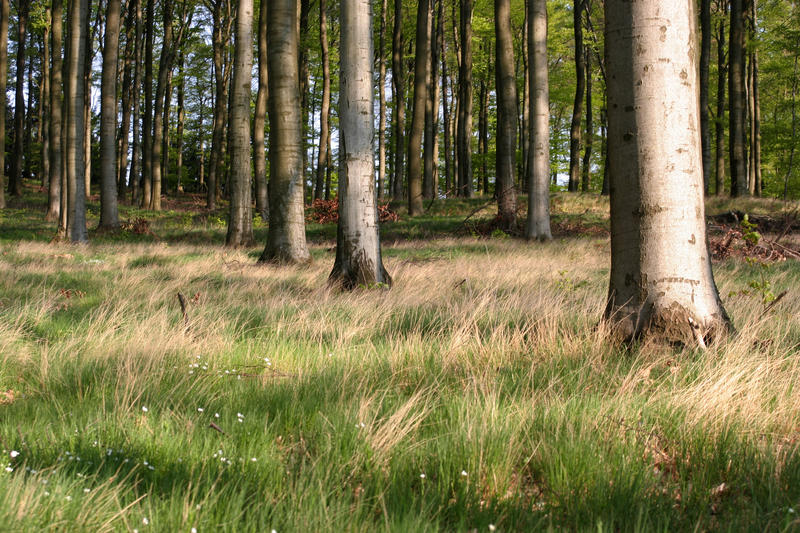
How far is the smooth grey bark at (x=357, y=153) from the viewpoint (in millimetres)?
6805

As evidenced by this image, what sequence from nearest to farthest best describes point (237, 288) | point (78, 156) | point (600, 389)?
point (600, 389) → point (237, 288) → point (78, 156)

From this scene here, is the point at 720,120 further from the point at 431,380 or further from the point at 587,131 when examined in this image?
the point at 431,380

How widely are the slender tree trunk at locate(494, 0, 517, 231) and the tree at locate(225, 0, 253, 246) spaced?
543 centimetres

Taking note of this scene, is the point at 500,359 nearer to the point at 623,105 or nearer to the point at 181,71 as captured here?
the point at 623,105

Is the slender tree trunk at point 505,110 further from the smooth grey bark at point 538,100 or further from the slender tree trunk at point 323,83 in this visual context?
the slender tree trunk at point 323,83

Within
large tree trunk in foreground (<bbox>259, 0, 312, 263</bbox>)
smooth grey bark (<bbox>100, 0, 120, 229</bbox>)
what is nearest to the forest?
large tree trunk in foreground (<bbox>259, 0, 312, 263</bbox>)

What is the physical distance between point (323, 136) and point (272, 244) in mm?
15381

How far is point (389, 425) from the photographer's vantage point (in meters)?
2.28

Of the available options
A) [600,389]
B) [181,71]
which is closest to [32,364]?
[600,389]

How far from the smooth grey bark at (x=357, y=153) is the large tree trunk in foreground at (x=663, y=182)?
142 inches

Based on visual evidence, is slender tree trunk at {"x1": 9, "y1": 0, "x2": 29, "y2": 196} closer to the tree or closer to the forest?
the tree

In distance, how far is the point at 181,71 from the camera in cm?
3425

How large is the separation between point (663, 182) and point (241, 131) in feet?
34.4

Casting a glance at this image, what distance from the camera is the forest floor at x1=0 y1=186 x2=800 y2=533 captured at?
1752 mm
